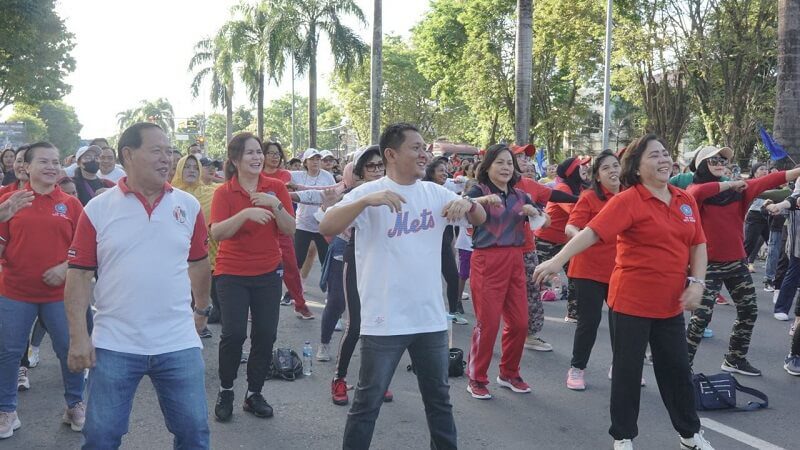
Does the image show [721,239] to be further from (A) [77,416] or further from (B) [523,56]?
(B) [523,56]

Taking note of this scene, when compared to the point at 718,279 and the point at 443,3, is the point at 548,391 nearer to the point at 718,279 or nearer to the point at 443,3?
the point at 718,279

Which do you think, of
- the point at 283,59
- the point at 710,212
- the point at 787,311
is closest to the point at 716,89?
the point at 283,59

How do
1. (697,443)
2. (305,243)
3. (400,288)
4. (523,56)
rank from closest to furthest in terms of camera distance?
(400,288), (697,443), (305,243), (523,56)

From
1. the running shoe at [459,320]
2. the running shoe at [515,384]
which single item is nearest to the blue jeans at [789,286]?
the running shoe at [459,320]

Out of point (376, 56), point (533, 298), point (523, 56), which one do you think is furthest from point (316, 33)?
point (533, 298)

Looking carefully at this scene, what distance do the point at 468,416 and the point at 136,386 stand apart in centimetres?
273

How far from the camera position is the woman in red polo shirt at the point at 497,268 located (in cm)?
567

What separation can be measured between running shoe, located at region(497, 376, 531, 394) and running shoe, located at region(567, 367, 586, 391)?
14.2 inches

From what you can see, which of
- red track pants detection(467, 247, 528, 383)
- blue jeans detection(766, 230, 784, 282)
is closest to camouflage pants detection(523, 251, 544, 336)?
red track pants detection(467, 247, 528, 383)

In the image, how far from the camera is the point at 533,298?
724cm

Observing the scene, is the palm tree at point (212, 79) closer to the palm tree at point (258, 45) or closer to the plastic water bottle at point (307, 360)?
the palm tree at point (258, 45)

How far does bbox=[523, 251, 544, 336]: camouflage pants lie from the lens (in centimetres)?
705

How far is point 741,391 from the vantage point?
5.64m

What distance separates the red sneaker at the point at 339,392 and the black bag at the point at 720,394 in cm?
262
